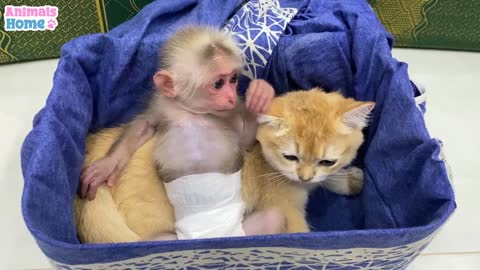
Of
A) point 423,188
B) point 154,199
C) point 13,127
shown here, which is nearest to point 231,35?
point 154,199

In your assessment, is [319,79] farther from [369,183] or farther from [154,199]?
[154,199]

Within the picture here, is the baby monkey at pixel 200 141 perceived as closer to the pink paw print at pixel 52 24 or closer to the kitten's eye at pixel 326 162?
the kitten's eye at pixel 326 162

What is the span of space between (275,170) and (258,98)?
0.38ft

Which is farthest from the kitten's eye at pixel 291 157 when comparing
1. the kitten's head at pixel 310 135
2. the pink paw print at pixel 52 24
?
the pink paw print at pixel 52 24

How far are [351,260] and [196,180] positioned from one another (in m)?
0.26

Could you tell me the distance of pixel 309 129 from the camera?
763 mm

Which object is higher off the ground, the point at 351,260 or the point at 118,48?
the point at 118,48

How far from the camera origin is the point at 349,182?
923 mm

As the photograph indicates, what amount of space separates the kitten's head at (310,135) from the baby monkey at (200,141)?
56mm

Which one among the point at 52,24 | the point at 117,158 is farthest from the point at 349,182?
the point at 52,24

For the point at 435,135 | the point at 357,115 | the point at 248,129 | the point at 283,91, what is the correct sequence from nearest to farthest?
the point at 357,115
the point at 248,129
the point at 283,91
the point at 435,135

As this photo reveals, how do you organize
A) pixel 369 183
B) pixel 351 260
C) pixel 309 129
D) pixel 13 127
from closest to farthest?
pixel 351 260
pixel 309 129
pixel 369 183
pixel 13 127

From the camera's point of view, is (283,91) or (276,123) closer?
(276,123)

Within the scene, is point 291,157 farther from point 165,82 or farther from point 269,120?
point 165,82
